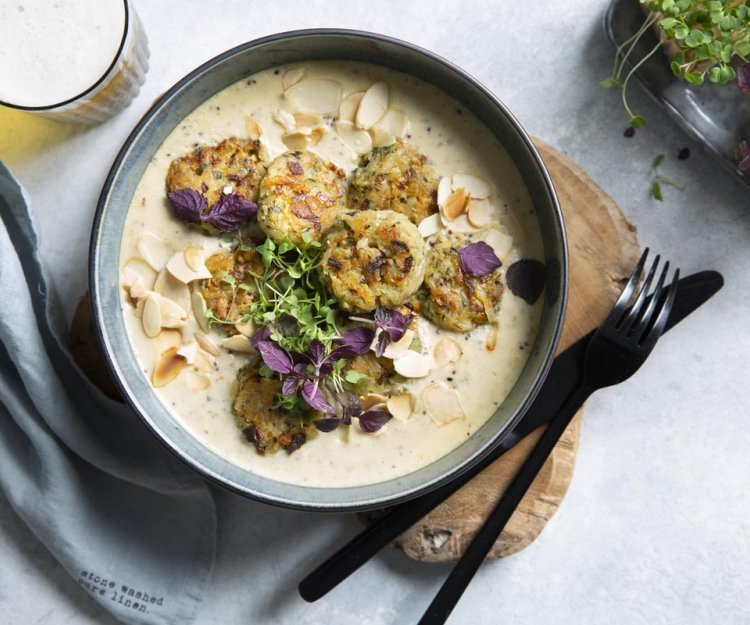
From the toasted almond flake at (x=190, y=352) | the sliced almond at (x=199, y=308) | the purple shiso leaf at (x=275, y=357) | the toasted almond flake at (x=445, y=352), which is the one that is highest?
the toasted almond flake at (x=445, y=352)

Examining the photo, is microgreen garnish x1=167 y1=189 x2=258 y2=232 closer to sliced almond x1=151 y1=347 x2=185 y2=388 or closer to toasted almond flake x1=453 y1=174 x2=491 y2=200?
sliced almond x1=151 y1=347 x2=185 y2=388

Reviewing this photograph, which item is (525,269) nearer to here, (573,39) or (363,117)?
(363,117)

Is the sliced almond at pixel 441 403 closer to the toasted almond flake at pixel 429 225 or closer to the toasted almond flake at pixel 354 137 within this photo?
the toasted almond flake at pixel 429 225

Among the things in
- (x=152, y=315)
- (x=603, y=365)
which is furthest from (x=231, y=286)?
(x=603, y=365)

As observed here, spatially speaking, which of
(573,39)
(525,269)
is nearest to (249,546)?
(525,269)

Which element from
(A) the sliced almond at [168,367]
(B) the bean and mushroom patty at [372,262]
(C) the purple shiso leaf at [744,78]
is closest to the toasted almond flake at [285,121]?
(B) the bean and mushroom patty at [372,262]

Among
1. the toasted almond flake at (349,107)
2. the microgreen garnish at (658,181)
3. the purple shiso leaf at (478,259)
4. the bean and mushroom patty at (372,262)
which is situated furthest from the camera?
the microgreen garnish at (658,181)

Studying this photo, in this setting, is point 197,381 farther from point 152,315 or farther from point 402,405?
point 402,405
